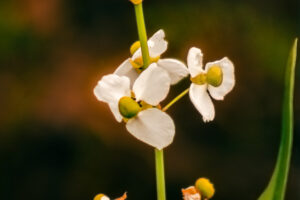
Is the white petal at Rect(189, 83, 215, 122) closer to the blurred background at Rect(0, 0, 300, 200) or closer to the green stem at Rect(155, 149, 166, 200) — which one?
the green stem at Rect(155, 149, 166, 200)

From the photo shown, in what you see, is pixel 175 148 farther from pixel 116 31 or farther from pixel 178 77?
pixel 178 77

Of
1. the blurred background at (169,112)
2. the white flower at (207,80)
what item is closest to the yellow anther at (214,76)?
the white flower at (207,80)

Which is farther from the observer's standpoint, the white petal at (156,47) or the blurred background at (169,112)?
the blurred background at (169,112)

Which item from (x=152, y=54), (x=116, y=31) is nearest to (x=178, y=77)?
(x=152, y=54)

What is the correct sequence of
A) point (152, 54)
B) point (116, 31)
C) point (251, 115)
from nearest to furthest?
point (152, 54), point (251, 115), point (116, 31)

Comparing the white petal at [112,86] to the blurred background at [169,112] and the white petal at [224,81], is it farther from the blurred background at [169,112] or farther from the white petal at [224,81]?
the blurred background at [169,112]

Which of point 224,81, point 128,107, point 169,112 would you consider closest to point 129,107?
point 128,107

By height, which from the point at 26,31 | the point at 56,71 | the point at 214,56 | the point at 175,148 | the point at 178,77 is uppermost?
the point at 26,31
